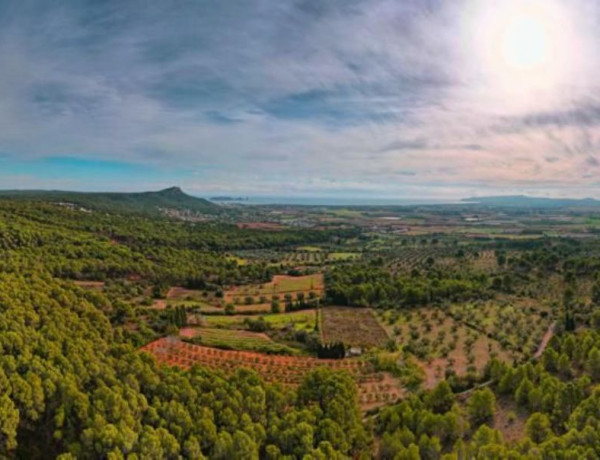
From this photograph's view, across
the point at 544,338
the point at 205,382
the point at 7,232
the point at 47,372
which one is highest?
the point at 7,232

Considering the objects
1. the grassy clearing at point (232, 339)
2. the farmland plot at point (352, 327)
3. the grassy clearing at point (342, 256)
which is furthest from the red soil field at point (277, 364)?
the grassy clearing at point (342, 256)

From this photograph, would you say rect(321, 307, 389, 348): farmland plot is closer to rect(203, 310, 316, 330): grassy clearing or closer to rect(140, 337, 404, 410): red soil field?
rect(203, 310, 316, 330): grassy clearing

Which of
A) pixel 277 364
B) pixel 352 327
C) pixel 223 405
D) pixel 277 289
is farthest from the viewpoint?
pixel 277 289

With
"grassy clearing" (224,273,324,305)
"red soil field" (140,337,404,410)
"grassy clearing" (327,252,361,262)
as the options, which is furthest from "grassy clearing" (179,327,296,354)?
"grassy clearing" (327,252,361,262)

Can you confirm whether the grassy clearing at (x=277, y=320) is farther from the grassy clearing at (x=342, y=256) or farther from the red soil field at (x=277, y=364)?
the grassy clearing at (x=342, y=256)

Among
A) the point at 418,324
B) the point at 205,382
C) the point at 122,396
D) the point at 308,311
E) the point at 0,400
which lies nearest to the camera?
the point at 0,400

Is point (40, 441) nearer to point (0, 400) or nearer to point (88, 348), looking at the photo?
point (0, 400)

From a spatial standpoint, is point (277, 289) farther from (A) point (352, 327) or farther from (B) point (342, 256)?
(B) point (342, 256)

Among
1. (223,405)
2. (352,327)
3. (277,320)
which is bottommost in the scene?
(352,327)

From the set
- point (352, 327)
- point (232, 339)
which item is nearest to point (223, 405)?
point (232, 339)

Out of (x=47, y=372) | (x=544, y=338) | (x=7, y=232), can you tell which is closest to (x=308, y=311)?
(x=544, y=338)

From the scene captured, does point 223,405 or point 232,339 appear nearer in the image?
point 223,405
